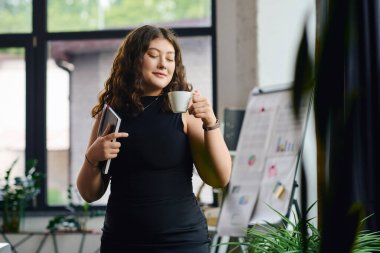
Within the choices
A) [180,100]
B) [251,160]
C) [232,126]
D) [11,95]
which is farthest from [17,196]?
[180,100]

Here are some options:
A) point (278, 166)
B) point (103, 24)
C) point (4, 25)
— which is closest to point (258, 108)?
point (278, 166)

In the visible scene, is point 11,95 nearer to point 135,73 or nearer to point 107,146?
point 135,73

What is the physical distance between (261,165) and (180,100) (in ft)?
7.45

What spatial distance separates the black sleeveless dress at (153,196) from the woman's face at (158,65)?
91 mm

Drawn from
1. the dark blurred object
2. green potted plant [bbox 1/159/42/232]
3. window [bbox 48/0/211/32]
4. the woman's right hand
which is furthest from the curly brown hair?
window [bbox 48/0/211/32]

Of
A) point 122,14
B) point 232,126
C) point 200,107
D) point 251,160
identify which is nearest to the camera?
point 200,107

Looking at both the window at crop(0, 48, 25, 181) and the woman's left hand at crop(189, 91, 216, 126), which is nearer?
the woman's left hand at crop(189, 91, 216, 126)

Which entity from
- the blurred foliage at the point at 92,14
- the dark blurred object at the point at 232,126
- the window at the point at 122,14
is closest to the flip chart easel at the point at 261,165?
the dark blurred object at the point at 232,126

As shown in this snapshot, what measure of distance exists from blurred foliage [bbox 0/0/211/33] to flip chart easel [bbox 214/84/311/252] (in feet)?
3.96

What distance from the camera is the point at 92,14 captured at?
4727 mm

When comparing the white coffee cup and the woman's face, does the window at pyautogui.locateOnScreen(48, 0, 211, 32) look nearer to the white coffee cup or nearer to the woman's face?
the woman's face

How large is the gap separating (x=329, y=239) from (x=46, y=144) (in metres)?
4.50

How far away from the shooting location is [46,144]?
185 inches

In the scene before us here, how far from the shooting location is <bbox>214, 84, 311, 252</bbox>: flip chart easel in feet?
11.2
